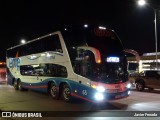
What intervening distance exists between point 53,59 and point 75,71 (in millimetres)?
2910

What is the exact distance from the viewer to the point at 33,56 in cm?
2092

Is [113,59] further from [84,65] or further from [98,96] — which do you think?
[98,96]

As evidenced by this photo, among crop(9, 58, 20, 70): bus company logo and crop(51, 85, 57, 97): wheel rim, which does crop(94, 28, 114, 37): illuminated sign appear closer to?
crop(51, 85, 57, 97): wheel rim

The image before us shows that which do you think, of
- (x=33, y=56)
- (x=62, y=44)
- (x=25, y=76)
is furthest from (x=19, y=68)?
(x=62, y=44)

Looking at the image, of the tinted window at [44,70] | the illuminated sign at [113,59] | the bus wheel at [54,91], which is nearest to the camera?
the illuminated sign at [113,59]

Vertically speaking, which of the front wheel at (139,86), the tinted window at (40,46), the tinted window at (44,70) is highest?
the tinted window at (40,46)

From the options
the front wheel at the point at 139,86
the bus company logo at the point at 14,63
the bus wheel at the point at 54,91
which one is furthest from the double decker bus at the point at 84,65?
the front wheel at the point at 139,86

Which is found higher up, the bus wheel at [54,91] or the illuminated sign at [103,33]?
the illuminated sign at [103,33]

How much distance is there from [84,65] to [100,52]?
98cm

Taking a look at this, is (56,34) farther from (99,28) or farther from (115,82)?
(115,82)

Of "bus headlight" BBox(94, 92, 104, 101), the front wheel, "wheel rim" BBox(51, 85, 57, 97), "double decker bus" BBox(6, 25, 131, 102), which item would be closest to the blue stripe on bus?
"double decker bus" BBox(6, 25, 131, 102)

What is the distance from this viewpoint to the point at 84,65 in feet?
46.7

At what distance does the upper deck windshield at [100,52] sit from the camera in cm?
1380

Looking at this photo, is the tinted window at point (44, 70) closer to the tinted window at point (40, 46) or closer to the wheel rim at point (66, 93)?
the wheel rim at point (66, 93)
